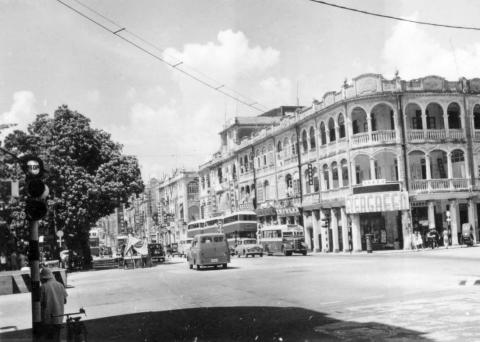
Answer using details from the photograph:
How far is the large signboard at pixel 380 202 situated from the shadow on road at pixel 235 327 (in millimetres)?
30648

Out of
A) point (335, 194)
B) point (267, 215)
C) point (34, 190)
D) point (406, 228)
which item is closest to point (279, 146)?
point (267, 215)

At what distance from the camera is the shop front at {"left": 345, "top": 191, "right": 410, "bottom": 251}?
1649 inches

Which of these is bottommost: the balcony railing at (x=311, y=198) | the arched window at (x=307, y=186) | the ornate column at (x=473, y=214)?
the ornate column at (x=473, y=214)

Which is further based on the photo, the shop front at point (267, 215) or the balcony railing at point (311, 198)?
the shop front at point (267, 215)

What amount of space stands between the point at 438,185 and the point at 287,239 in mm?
12043

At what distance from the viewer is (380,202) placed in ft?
138

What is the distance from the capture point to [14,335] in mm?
11477

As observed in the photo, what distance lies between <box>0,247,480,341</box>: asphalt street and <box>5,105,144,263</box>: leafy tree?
20181mm

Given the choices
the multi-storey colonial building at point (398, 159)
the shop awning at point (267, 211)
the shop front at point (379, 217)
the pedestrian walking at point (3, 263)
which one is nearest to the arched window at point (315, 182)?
the multi-storey colonial building at point (398, 159)

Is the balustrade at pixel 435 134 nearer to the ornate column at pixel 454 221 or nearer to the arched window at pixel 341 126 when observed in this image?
the ornate column at pixel 454 221

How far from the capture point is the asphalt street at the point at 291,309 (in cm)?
963

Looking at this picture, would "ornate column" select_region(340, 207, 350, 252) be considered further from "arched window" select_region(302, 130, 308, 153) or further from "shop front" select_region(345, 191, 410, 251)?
"arched window" select_region(302, 130, 308, 153)

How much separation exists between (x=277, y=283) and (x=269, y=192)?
40709 millimetres

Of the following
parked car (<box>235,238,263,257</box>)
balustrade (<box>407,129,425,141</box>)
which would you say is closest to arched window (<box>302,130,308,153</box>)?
parked car (<box>235,238,263,257</box>)
